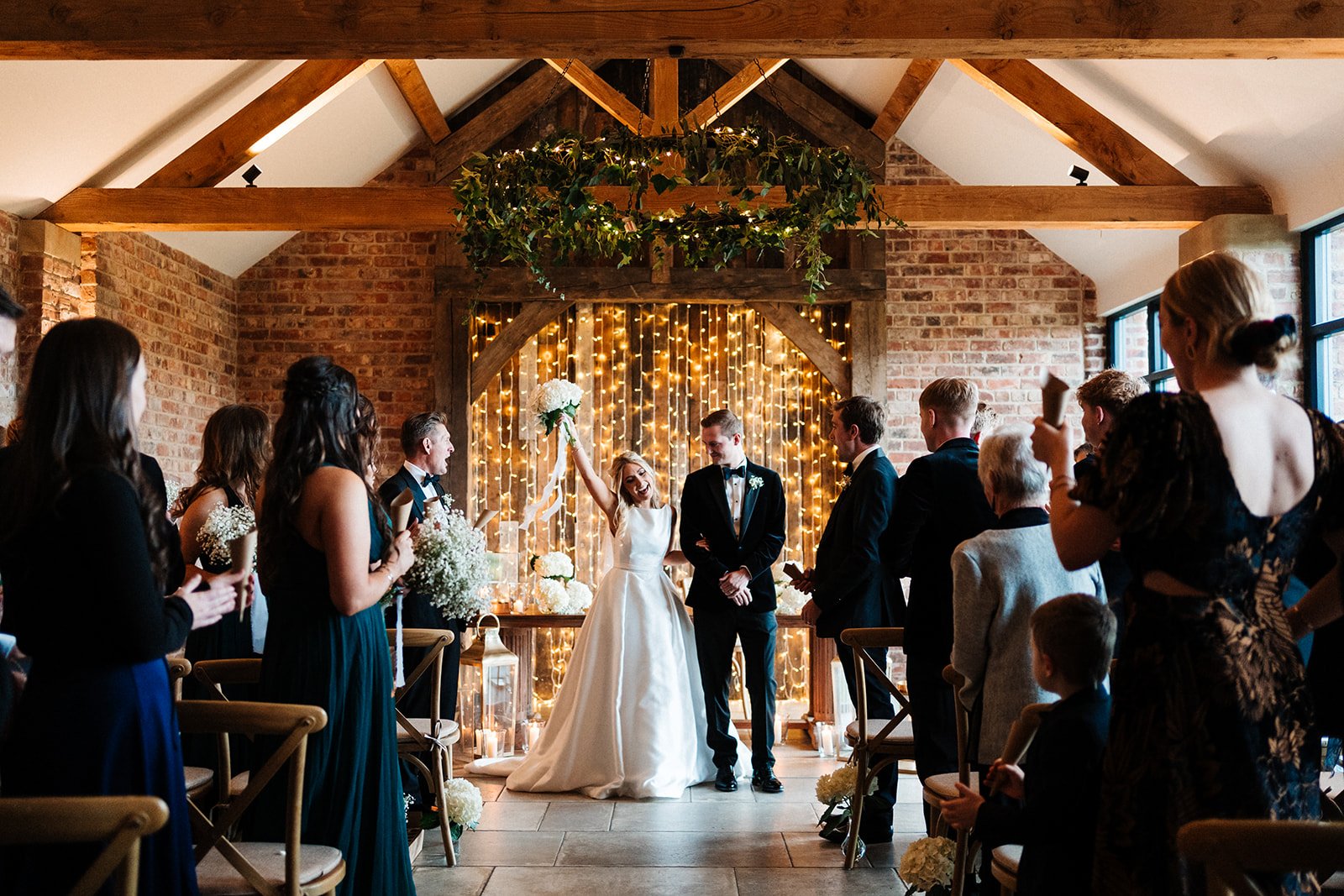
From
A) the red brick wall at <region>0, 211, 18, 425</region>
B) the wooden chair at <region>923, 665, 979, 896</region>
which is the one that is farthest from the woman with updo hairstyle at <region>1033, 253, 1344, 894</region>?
the red brick wall at <region>0, 211, 18, 425</region>

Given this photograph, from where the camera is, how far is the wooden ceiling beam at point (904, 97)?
7.84m

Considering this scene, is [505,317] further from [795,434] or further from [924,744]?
[924,744]

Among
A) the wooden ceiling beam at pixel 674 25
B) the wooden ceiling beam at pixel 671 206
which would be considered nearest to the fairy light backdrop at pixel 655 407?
the wooden ceiling beam at pixel 671 206

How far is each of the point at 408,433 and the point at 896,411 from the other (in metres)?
4.48

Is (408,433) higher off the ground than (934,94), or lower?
lower

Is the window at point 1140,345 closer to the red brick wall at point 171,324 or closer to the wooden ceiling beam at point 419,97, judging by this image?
the wooden ceiling beam at point 419,97

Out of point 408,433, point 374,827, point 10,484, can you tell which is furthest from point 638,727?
point 10,484

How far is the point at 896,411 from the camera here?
345 inches

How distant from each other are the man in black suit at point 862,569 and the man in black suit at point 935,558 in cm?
73

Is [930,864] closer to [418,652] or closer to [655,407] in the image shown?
[418,652]

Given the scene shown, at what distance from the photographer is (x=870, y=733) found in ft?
14.2

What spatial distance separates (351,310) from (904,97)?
422 centimetres

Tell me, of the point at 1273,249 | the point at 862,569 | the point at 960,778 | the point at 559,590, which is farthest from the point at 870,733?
the point at 1273,249

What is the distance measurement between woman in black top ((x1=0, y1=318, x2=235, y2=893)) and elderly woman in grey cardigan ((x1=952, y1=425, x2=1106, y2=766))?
193cm
